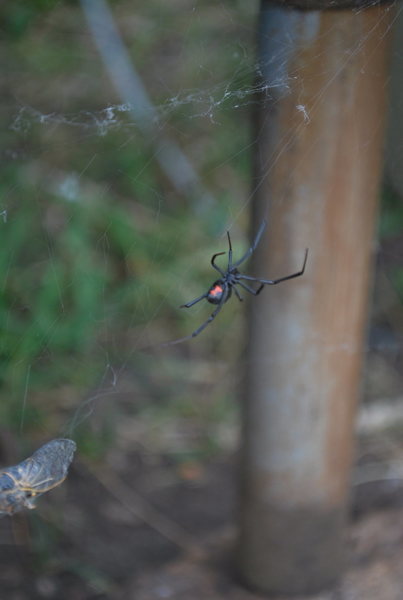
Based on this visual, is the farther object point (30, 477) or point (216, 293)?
point (216, 293)

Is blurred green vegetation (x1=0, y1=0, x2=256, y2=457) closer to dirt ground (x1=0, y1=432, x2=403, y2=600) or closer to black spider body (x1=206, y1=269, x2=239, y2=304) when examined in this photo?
dirt ground (x1=0, y1=432, x2=403, y2=600)

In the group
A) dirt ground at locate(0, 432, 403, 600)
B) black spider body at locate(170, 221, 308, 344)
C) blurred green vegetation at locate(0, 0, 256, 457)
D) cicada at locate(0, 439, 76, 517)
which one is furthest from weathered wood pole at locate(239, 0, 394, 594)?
cicada at locate(0, 439, 76, 517)

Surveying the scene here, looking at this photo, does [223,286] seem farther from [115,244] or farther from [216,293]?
[115,244]

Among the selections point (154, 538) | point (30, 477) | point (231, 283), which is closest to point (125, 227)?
point (231, 283)

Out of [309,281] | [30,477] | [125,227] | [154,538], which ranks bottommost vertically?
[30,477]

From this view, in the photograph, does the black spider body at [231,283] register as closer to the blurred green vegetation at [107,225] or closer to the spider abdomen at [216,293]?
the spider abdomen at [216,293]

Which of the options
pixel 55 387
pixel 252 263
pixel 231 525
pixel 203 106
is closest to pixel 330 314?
pixel 252 263
